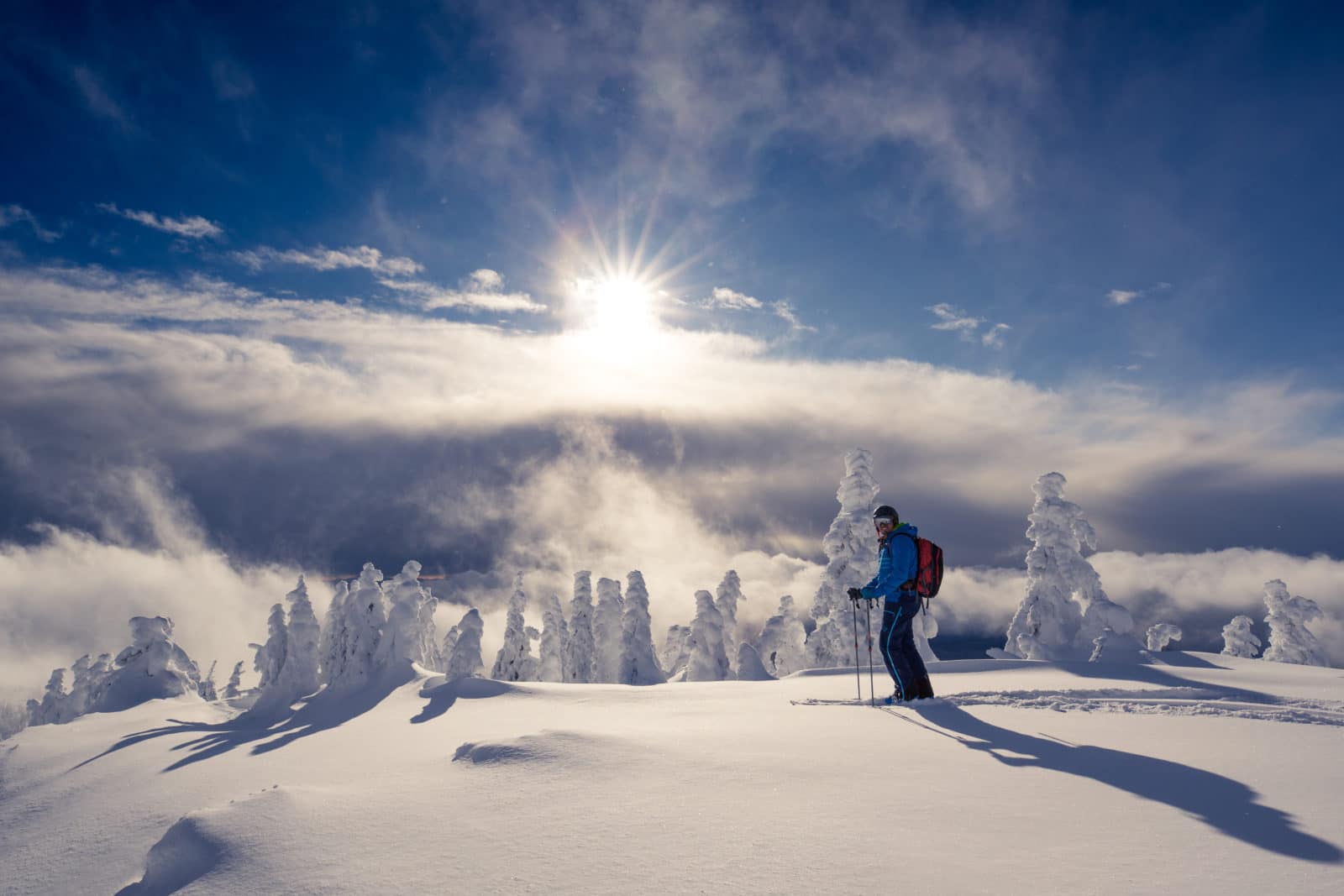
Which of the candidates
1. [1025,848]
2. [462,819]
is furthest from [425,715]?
[1025,848]

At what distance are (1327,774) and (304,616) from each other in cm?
3867

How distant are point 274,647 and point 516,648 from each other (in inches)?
753

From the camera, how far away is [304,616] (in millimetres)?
34906

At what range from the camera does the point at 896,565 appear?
968cm

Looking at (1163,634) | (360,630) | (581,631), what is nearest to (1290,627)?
(1163,634)

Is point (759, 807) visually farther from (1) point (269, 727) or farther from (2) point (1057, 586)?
(2) point (1057, 586)

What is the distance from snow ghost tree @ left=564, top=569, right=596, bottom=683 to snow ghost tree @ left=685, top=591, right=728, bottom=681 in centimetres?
873

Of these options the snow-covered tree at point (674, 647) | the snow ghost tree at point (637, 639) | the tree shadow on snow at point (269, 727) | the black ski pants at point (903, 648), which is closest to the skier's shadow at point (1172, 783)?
the black ski pants at point (903, 648)

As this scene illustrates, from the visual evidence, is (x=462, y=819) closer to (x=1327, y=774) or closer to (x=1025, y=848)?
(x=1025, y=848)

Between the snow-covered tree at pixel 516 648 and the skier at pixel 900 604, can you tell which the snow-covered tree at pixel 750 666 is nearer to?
the snow-covered tree at pixel 516 648

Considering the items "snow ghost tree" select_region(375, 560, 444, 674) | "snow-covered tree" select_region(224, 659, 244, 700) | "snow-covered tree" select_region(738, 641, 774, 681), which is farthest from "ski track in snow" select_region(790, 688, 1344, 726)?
"snow-covered tree" select_region(224, 659, 244, 700)

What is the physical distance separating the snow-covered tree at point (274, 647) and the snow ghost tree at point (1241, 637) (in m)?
60.1

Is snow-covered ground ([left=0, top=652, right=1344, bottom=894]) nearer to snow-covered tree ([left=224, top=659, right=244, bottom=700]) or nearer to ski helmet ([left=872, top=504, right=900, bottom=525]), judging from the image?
ski helmet ([left=872, top=504, right=900, bottom=525])

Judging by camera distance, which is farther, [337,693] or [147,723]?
[337,693]
